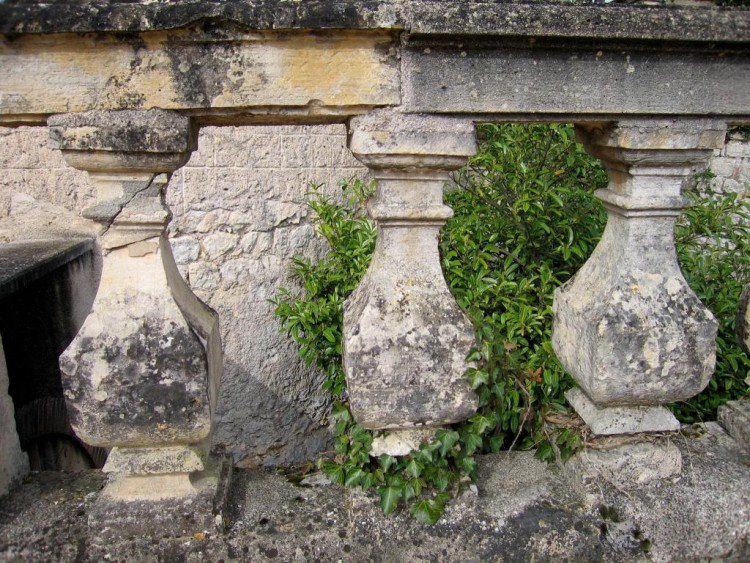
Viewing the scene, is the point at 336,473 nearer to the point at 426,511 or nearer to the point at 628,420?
the point at 426,511

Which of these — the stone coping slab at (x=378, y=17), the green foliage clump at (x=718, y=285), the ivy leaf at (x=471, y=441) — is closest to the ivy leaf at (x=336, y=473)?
the ivy leaf at (x=471, y=441)

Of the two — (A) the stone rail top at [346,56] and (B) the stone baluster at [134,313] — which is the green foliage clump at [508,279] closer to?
(B) the stone baluster at [134,313]

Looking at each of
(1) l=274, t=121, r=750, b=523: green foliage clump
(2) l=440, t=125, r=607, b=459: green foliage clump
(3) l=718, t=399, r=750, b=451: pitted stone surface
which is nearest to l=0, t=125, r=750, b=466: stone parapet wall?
(1) l=274, t=121, r=750, b=523: green foliage clump

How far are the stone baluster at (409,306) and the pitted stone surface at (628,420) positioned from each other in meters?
0.44

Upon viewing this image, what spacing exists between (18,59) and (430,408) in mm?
1334

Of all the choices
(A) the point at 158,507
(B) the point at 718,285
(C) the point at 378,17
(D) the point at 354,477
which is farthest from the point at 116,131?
(B) the point at 718,285

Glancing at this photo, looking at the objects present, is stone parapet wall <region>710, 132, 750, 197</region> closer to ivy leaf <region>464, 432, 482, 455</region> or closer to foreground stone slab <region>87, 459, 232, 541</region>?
ivy leaf <region>464, 432, 482, 455</region>

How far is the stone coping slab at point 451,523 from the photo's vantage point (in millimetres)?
1739

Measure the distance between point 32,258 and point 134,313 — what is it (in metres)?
1.64

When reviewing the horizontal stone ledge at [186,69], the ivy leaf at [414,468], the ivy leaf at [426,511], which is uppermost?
the horizontal stone ledge at [186,69]

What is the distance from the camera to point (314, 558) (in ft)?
5.68

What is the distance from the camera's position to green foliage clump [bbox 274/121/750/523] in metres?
1.90

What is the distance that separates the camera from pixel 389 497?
1.79m

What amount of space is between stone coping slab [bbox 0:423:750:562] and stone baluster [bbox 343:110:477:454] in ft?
0.99
